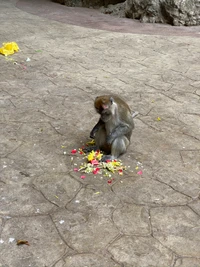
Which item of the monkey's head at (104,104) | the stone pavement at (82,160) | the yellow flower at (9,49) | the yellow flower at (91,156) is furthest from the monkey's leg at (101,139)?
the yellow flower at (9,49)

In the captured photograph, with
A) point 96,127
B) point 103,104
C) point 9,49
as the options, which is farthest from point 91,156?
point 9,49

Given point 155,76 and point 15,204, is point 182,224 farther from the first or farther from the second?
point 155,76

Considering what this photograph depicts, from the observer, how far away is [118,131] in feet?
15.1

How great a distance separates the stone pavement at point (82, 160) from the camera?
357 centimetres

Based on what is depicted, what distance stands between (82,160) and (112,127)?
0.55m

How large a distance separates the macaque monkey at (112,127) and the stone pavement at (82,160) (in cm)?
22

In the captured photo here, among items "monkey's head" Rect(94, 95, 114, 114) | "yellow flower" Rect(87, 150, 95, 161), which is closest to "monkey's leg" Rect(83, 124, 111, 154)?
"yellow flower" Rect(87, 150, 95, 161)

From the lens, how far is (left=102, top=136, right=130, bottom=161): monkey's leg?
185 inches

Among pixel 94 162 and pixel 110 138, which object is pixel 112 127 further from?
pixel 94 162

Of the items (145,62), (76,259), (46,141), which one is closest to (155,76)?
(145,62)

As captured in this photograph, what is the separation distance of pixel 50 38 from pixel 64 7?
14.1ft

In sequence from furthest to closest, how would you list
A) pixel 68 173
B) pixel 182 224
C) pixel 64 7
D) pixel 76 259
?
pixel 64 7 < pixel 68 173 < pixel 182 224 < pixel 76 259

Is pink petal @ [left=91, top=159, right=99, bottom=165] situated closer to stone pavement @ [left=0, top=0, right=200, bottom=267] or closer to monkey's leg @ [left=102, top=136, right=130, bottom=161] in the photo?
monkey's leg @ [left=102, top=136, right=130, bottom=161]

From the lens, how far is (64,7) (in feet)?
45.4
